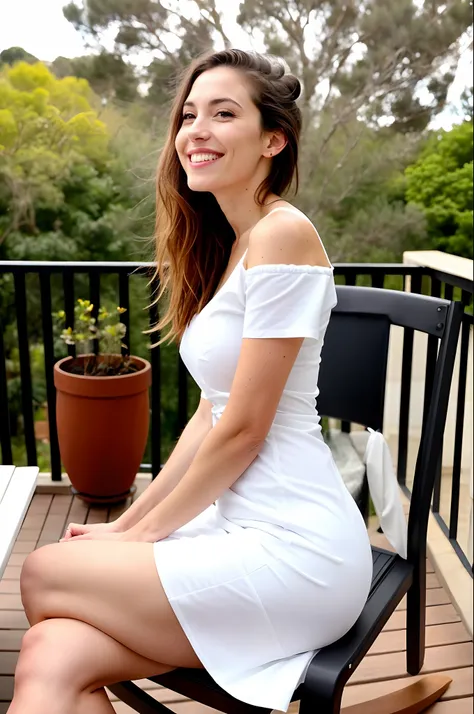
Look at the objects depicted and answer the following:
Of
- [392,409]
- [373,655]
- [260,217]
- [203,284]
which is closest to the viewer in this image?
[260,217]

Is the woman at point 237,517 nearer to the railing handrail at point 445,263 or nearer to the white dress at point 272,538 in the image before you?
the white dress at point 272,538

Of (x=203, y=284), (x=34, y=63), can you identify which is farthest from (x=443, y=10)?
(x=203, y=284)

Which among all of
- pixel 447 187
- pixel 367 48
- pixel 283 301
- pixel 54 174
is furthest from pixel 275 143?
pixel 447 187

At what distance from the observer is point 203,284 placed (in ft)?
5.13

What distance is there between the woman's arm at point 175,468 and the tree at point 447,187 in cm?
1104

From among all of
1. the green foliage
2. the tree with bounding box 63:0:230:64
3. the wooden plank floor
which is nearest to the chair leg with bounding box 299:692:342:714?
the wooden plank floor

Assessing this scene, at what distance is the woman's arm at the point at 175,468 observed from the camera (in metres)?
1.44

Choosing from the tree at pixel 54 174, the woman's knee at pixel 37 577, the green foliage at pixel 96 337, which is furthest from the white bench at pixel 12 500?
the tree at pixel 54 174

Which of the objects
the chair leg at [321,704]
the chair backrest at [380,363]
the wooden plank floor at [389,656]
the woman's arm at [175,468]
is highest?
the chair backrest at [380,363]

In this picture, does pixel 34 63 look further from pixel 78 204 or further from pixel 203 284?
pixel 203 284

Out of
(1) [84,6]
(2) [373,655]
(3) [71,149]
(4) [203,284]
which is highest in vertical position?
(1) [84,6]

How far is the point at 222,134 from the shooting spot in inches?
52.5

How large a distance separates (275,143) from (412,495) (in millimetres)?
757

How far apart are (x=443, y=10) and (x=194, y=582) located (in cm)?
1223
